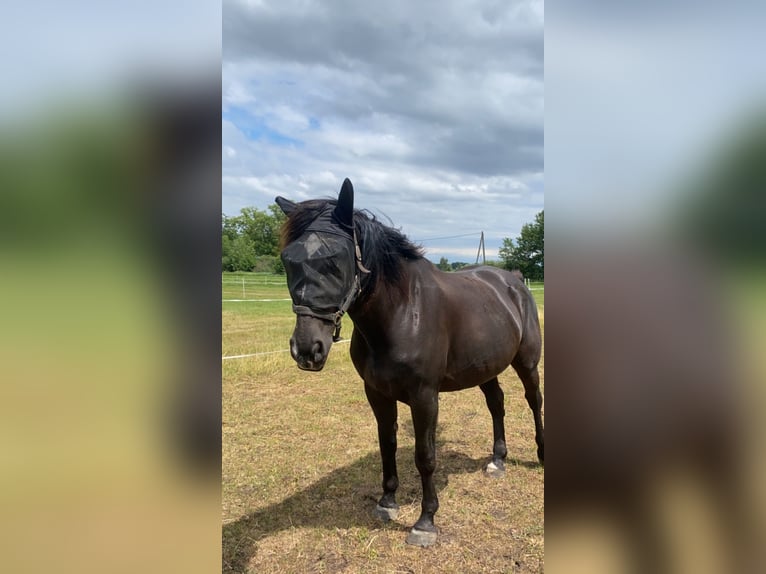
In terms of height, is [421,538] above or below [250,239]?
below

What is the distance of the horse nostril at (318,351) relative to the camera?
86.4 inches

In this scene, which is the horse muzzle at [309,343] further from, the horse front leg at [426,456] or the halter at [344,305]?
the horse front leg at [426,456]

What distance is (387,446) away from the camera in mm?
3443

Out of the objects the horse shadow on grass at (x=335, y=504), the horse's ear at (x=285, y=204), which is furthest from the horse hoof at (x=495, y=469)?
the horse's ear at (x=285, y=204)

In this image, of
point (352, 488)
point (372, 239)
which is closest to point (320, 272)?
point (372, 239)

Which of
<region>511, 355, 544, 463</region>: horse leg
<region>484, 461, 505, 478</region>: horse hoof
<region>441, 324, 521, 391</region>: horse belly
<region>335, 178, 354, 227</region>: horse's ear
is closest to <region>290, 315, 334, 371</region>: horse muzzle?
<region>335, 178, 354, 227</region>: horse's ear

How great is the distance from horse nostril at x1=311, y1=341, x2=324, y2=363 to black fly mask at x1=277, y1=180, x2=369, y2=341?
0.49ft

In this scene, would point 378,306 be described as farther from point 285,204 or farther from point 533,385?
point 533,385

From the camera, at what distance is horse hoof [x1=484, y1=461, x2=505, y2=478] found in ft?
13.5

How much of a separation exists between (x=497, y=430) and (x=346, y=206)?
3.08 metres
